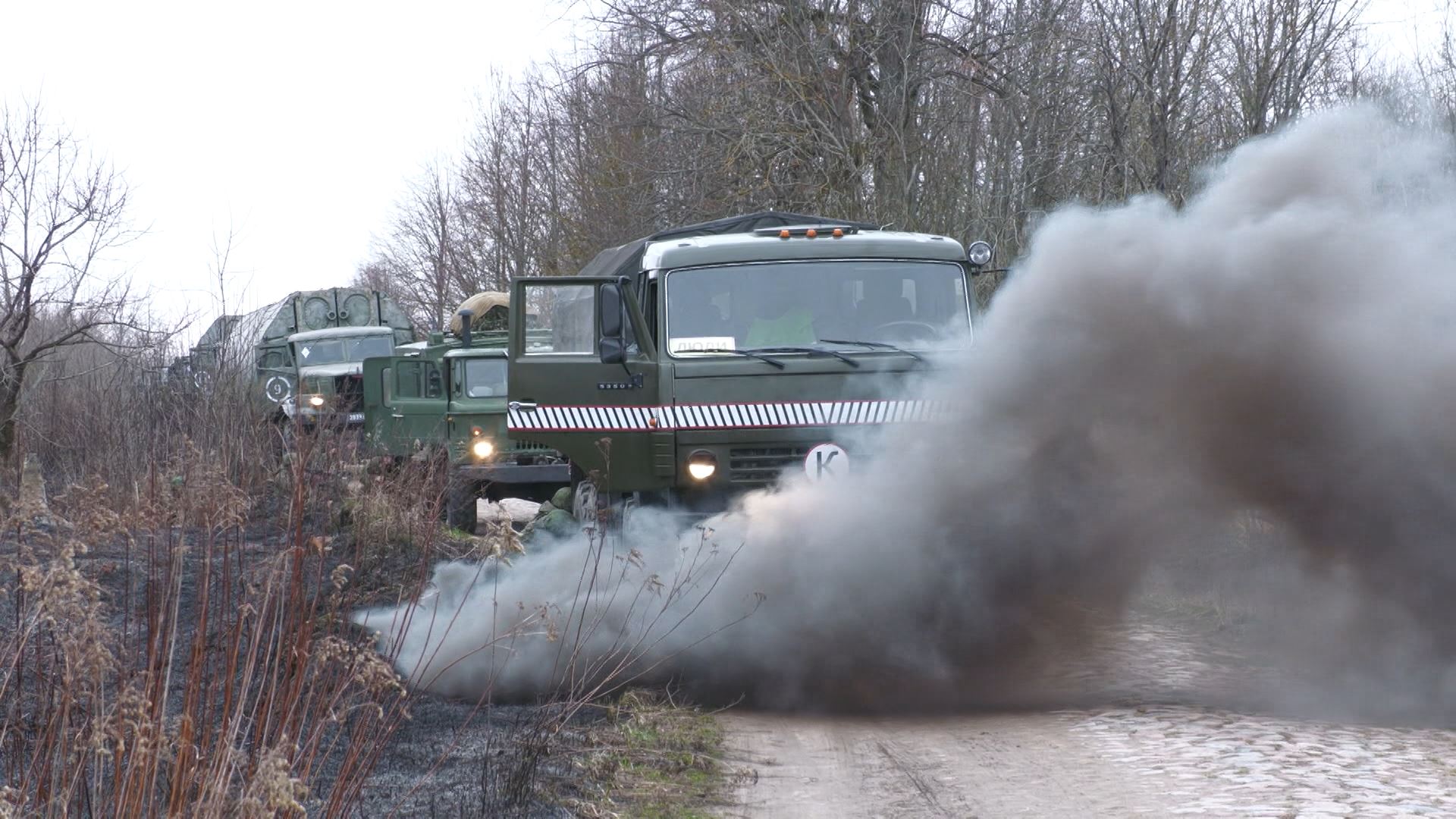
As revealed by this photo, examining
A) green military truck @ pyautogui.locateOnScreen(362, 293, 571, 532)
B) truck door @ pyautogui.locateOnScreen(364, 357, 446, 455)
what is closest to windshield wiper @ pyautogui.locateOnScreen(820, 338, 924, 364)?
green military truck @ pyautogui.locateOnScreen(362, 293, 571, 532)

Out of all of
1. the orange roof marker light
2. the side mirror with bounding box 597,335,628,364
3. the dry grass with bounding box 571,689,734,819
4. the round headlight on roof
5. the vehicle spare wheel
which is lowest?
the dry grass with bounding box 571,689,734,819

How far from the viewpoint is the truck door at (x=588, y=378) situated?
8938 millimetres

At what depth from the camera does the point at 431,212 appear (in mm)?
45531

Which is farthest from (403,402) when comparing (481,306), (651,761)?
(651,761)

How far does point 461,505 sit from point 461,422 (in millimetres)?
1608

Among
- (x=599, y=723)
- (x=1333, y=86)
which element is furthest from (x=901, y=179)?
(x=599, y=723)

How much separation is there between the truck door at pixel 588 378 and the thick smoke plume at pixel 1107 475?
4.11 feet

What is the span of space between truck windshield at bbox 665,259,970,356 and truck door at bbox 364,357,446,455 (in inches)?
310

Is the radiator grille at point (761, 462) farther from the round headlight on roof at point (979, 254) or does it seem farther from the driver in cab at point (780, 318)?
the round headlight on roof at point (979, 254)

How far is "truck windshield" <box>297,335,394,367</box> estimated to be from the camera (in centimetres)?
2564

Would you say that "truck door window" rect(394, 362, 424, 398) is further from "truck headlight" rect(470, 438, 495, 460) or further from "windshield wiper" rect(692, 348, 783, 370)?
"windshield wiper" rect(692, 348, 783, 370)

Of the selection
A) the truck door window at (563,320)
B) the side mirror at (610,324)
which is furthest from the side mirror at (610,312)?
the truck door window at (563,320)

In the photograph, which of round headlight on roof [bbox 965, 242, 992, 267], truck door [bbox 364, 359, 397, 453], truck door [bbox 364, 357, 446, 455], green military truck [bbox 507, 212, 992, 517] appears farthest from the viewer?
truck door [bbox 364, 359, 397, 453]

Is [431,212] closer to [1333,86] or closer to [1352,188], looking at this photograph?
[1333,86]
